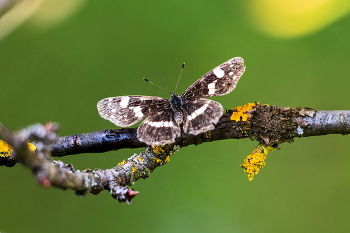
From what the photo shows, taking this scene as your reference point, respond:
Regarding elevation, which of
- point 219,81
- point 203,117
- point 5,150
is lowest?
point 5,150

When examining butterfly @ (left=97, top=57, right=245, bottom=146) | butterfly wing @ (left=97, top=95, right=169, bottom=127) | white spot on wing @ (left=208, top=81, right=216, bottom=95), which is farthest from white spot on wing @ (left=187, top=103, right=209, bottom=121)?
butterfly wing @ (left=97, top=95, right=169, bottom=127)

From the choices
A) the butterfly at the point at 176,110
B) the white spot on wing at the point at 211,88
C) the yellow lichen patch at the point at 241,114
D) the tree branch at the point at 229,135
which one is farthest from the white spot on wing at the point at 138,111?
the yellow lichen patch at the point at 241,114

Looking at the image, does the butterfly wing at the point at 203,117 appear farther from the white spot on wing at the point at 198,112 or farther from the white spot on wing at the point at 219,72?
the white spot on wing at the point at 219,72

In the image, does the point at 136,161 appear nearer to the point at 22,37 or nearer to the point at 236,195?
the point at 236,195

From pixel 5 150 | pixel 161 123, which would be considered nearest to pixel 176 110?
pixel 161 123

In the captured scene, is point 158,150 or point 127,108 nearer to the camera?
point 158,150

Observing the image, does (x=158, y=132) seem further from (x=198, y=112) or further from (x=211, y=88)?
(x=211, y=88)

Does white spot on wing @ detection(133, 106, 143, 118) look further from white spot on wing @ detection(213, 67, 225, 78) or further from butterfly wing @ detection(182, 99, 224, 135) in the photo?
white spot on wing @ detection(213, 67, 225, 78)
